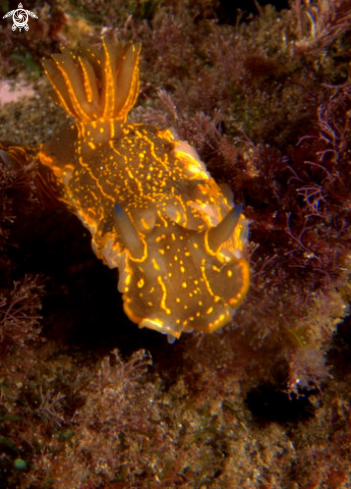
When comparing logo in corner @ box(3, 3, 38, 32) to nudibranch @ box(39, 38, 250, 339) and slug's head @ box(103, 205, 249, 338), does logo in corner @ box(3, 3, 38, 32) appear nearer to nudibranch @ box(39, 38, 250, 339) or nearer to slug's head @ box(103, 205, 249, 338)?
nudibranch @ box(39, 38, 250, 339)

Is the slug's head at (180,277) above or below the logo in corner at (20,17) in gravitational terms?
below

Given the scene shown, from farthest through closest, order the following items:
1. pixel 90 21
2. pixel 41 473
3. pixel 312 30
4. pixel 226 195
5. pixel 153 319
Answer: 1. pixel 90 21
2. pixel 312 30
3. pixel 226 195
4. pixel 41 473
5. pixel 153 319

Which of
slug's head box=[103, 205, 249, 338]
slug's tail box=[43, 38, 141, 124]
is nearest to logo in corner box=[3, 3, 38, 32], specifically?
slug's tail box=[43, 38, 141, 124]

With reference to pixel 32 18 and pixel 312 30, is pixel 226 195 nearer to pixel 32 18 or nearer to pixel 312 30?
pixel 312 30

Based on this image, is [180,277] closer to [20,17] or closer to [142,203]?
[142,203]

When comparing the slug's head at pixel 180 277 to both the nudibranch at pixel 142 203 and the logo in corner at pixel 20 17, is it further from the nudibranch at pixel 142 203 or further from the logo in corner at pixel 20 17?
the logo in corner at pixel 20 17

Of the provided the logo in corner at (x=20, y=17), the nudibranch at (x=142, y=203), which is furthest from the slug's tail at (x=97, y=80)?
the logo in corner at (x=20, y=17)

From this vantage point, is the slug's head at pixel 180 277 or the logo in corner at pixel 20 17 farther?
Result: the logo in corner at pixel 20 17

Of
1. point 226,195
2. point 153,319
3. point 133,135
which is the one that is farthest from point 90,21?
point 153,319
